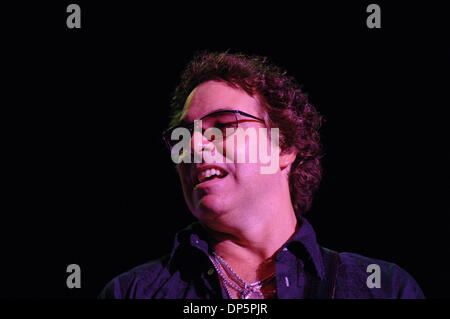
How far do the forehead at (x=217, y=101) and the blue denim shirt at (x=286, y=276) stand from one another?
0.57 m

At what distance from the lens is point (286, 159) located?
85.7 inches

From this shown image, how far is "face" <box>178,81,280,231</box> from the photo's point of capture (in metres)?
1.89

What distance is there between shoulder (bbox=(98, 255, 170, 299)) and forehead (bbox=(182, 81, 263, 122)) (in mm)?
752

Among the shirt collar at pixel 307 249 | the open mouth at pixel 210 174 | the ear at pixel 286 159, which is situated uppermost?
the ear at pixel 286 159

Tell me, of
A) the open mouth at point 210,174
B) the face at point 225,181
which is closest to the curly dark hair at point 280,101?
the face at point 225,181

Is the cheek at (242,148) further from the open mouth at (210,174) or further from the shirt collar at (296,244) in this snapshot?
the shirt collar at (296,244)

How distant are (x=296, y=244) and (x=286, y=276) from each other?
6.9 inches

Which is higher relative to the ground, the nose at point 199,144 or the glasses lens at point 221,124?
the glasses lens at point 221,124

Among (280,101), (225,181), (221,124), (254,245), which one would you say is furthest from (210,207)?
(280,101)

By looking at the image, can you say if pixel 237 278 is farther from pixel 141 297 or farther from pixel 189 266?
pixel 141 297

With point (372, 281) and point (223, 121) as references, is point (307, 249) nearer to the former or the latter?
point (372, 281)

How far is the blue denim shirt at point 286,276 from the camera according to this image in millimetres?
1848

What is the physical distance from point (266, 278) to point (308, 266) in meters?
0.21
